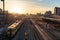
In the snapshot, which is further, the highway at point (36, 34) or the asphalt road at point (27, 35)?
the highway at point (36, 34)

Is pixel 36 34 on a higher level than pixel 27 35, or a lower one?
lower

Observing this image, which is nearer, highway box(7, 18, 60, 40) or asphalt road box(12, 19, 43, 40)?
asphalt road box(12, 19, 43, 40)

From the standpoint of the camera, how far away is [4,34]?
2789 centimetres

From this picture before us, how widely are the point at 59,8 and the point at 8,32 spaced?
12284cm

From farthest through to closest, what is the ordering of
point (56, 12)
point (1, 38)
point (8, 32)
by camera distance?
point (56, 12) < point (8, 32) < point (1, 38)

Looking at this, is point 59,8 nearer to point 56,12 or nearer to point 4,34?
point 56,12

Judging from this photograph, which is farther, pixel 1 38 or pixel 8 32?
pixel 8 32

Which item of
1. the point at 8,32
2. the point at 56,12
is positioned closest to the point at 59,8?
the point at 56,12

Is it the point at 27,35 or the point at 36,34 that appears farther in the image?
the point at 36,34

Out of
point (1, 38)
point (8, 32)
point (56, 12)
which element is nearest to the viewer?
point (1, 38)

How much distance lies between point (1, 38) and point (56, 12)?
125906mm

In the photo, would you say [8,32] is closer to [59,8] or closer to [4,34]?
[4,34]

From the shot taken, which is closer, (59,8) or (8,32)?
(8,32)

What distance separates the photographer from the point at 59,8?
15038 centimetres
